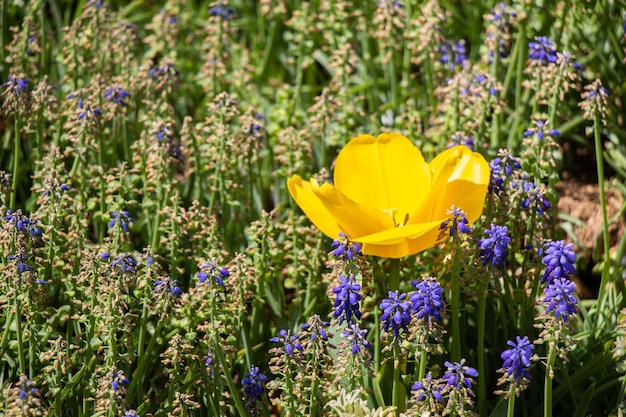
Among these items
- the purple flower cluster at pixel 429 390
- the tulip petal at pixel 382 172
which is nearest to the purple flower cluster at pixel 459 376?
the purple flower cluster at pixel 429 390

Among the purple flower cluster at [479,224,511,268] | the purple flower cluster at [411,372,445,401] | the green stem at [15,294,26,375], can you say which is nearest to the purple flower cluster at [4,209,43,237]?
the green stem at [15,294,26,375]

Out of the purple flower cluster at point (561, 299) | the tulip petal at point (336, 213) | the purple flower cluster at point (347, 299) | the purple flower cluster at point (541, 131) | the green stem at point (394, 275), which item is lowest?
the purple flower cluster at point (561, 299)

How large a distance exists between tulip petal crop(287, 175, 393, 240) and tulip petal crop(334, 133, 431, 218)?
0.22 m

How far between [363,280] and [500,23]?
169 centimetres

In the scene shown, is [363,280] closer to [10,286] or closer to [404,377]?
[404,377]

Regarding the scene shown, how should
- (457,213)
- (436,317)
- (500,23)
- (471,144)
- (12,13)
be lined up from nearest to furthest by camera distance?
(436,317), (457,213), (471,144), (500,23), (12,13)

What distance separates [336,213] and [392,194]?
41cm

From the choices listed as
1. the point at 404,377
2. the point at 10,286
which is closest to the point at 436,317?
the point at 404,377

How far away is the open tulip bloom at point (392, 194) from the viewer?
3.09 metres

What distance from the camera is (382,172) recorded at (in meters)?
3.45

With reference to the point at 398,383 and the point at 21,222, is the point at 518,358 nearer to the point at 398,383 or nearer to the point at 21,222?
the point at 398,383

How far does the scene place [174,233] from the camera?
11.1 ft

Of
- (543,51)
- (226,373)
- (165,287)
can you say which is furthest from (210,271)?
(543,51)

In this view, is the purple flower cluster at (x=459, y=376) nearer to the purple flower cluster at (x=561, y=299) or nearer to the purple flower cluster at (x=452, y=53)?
the purple flower cluster at (x=561, y=299)
